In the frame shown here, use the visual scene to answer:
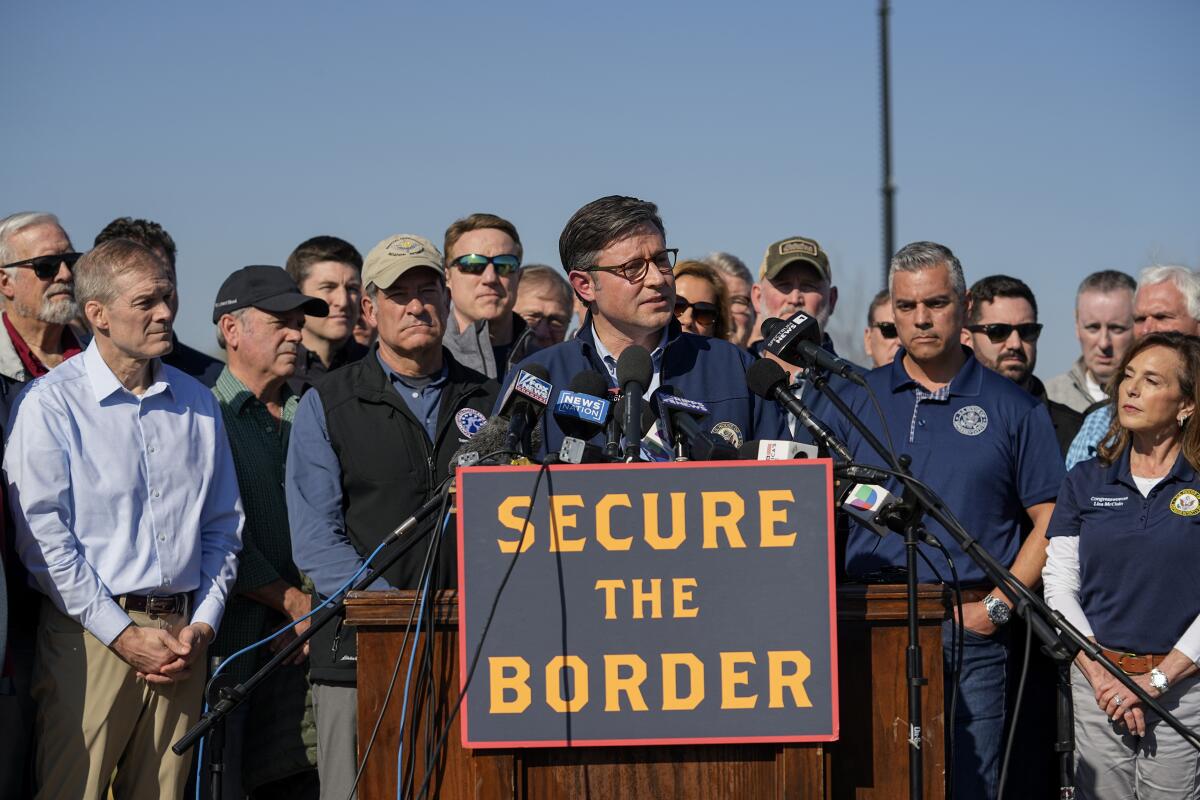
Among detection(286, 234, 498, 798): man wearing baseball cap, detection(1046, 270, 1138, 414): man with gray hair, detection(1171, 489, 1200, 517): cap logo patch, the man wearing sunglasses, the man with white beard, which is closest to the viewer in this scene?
detection(286, 234, 498, 798): man wearing baseball cap

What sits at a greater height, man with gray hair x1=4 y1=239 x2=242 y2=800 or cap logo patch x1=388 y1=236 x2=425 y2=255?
cap logo patch x1=388 y1=236 x2=425 y2=255

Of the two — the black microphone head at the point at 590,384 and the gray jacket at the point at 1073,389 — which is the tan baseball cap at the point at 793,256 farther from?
the black microphone head at the point at 590,384

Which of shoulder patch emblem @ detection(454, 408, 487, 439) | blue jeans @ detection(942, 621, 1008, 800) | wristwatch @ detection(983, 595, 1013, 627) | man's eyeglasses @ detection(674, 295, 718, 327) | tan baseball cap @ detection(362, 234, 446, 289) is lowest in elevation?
blue jeans @ detection(942, 621, 1008, 800)

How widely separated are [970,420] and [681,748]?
8.58 feet

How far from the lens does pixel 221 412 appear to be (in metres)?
5.91

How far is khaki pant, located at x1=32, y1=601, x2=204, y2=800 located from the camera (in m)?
5.10

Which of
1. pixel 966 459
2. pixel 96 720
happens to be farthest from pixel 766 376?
pixel 96 720

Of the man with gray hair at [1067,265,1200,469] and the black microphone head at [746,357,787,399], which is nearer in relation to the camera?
the black microphone head at [746,357,787,399]

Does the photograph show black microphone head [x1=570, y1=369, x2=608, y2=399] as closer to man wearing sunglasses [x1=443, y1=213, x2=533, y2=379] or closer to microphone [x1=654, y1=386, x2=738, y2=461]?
microphone [x1=654, y1=386, x2=738, y2=461]

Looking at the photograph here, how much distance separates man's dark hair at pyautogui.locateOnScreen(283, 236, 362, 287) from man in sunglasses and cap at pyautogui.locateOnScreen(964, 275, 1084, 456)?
3.45 meters

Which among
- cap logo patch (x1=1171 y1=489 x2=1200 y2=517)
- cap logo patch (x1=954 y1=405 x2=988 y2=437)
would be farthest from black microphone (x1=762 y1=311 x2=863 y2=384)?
cap logo patch (x1=1171 y1=489 x2=1200 y2=517)

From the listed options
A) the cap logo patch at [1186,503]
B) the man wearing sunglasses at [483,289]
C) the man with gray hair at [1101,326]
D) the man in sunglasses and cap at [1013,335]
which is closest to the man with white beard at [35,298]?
the man wearing sunglasses at [483,289]

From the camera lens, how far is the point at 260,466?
6223mm

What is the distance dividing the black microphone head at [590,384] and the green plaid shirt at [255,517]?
2.50 meters
